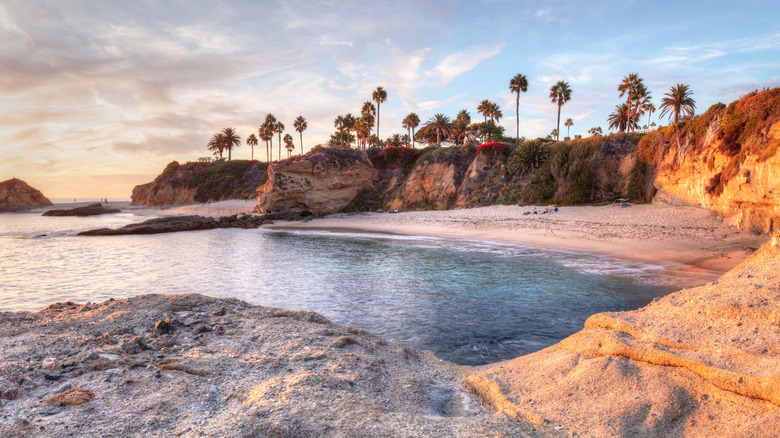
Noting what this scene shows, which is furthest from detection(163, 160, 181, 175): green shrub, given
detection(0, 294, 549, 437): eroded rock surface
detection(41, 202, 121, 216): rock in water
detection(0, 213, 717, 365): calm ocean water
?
detection(0, 294, 549, 437): eroded rock surface

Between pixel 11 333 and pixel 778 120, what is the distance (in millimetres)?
25572

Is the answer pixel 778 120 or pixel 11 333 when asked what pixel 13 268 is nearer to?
pixel 11 333

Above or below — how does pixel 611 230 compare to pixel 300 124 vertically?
below

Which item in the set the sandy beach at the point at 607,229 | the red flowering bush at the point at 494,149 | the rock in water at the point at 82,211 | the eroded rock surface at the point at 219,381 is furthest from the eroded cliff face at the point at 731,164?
the rock in water at the point at 82,211

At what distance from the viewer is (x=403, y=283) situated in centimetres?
1163

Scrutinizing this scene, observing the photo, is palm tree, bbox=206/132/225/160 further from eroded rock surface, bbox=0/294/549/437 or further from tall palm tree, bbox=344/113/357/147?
eroded rock surface, bbox=0/294/549/437

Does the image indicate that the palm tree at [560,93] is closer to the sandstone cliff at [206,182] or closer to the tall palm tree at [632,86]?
the tall palm tree at [632,86]

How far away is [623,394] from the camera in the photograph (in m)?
3.31

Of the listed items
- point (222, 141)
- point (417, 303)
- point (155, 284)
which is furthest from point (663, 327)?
point (222, 141)

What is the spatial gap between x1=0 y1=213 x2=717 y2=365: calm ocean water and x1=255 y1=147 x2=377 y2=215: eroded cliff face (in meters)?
20.8

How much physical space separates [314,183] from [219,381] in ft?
127

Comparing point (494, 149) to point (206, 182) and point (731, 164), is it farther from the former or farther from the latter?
point (206, 182)

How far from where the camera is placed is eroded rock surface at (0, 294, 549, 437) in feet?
9.36

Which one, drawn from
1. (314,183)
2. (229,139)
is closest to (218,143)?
(229,139)
